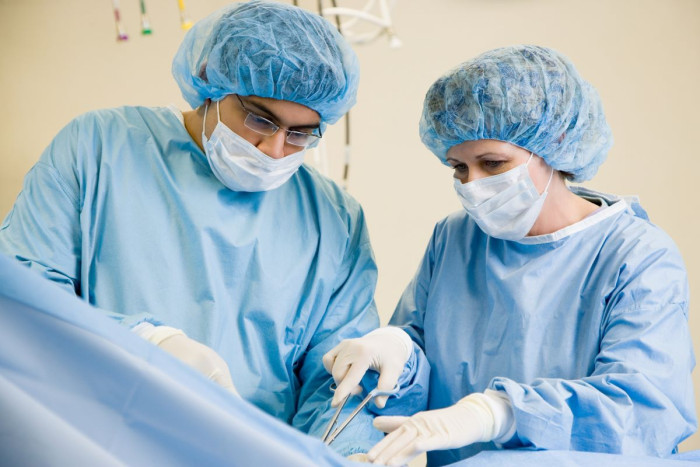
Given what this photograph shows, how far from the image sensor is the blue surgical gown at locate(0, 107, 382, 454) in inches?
58.2

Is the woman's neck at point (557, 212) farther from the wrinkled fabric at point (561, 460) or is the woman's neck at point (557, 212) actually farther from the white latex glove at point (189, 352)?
the white latex glove at point (189, 352)

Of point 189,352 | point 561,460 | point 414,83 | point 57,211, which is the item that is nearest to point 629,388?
point 561,460

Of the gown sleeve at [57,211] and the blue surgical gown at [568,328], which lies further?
the gown sleeve at [57,211]

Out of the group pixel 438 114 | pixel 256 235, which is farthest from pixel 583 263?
pixel 256 235

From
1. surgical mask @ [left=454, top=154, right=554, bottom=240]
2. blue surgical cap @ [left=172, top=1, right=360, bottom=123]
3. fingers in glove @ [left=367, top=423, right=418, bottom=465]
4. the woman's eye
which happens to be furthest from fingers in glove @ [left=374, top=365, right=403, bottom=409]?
blue surgical cap @ [left=172, top=1, right=360, bottom=123]

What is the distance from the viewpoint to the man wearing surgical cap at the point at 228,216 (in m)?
1.49

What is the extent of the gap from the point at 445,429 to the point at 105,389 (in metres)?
0.60

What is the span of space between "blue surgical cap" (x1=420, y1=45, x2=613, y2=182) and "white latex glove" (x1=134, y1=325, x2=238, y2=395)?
27.7 inches

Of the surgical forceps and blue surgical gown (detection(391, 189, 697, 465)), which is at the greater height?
blue surgical gown (detection(391, 189, 697, 465))

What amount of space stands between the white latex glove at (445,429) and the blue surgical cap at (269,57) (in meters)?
0.73

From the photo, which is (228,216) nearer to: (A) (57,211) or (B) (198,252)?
(B) (198,252)

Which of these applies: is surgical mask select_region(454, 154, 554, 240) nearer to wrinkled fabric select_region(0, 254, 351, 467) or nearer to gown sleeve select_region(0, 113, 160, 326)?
gown sleeve select_region(0, 113, 160, 326)

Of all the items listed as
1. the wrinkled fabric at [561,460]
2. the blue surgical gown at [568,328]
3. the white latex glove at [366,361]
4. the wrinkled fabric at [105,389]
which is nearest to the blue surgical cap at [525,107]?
the blue surgical gown at [568,328]

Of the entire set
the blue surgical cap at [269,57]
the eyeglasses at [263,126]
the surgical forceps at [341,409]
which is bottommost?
the surgical forceps at [341,409]
